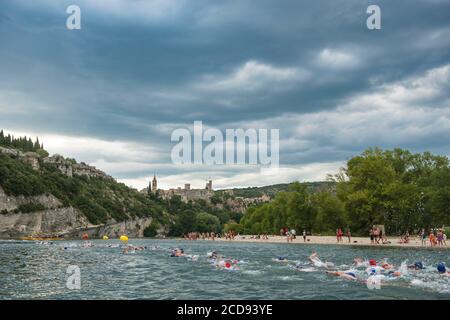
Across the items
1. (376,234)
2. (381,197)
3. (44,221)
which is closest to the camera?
(376,234)

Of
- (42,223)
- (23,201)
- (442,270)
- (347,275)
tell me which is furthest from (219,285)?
(42,223)

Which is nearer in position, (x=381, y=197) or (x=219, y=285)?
(x=219, y=285)

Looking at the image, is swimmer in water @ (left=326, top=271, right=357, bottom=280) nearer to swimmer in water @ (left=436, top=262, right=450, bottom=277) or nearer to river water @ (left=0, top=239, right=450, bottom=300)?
river water @ (left=0, top=239, right=450, bottom=300)

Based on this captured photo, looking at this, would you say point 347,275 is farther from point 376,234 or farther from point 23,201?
point 23,201

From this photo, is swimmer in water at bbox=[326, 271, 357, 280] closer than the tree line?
Yes

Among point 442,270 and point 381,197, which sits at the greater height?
point 381,197

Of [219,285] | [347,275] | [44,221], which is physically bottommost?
[44,221]

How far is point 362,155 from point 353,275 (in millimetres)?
66238

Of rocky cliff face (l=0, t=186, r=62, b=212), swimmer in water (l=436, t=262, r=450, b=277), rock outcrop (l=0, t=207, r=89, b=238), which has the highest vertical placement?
rocky cliff face (l=0, t=186, r=62, b=212)

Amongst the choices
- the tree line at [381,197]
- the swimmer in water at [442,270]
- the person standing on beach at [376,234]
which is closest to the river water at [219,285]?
the swimmer in water at [442,270]

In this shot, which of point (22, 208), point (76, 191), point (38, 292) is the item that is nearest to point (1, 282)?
point (38, 292)

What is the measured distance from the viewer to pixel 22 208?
147 m

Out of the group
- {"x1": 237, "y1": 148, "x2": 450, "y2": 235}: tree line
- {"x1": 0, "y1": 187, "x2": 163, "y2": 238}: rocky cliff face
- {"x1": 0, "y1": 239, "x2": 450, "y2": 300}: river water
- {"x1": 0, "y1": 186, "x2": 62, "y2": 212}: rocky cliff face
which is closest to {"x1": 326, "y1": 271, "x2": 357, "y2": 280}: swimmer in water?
{"x1": 0, "y1": 239, "x2": 450, "y2": 300}: river water
